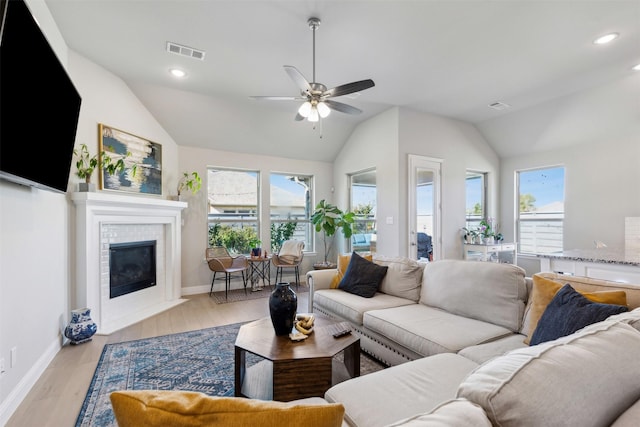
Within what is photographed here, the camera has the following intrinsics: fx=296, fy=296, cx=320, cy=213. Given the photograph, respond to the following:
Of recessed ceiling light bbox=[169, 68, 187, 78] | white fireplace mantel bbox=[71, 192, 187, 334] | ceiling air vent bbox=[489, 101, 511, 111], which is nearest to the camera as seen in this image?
white fireplace mantel bbox=[71, 192, 187, 334]

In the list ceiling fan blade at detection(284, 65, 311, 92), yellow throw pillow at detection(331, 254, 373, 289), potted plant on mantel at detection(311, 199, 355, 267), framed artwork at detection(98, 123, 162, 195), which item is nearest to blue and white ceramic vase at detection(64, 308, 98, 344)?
framed artwork at detection(98, 123, 162, 195)

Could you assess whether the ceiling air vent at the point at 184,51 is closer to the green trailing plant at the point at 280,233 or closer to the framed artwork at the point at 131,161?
the framed artwork at the point at 131,161

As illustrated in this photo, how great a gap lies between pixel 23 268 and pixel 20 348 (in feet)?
1.88

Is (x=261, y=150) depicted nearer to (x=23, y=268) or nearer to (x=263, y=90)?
(x=263, y=90)

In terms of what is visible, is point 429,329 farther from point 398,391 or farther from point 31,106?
point 31,106

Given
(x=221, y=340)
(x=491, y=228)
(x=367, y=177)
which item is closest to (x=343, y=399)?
(x=221, y=340)

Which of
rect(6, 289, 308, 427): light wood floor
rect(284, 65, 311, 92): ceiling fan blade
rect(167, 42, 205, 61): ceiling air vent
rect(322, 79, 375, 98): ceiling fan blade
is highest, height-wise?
rect(167, 42, 205, 61): ceiling air vent

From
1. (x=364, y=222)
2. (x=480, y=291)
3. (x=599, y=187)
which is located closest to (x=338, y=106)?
(x=480, y=291)

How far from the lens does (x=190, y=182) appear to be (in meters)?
4.79

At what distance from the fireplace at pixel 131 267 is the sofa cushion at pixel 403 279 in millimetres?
3343

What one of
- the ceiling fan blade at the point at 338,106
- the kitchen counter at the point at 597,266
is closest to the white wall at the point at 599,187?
the kitchen counter at the point at 597,266

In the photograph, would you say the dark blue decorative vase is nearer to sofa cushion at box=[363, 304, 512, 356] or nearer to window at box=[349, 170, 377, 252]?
sofa cushion at box=[363, 304, 512, 356]

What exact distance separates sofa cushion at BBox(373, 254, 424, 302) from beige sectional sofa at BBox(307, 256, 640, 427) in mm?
10

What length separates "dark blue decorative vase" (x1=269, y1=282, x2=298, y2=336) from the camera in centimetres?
213
